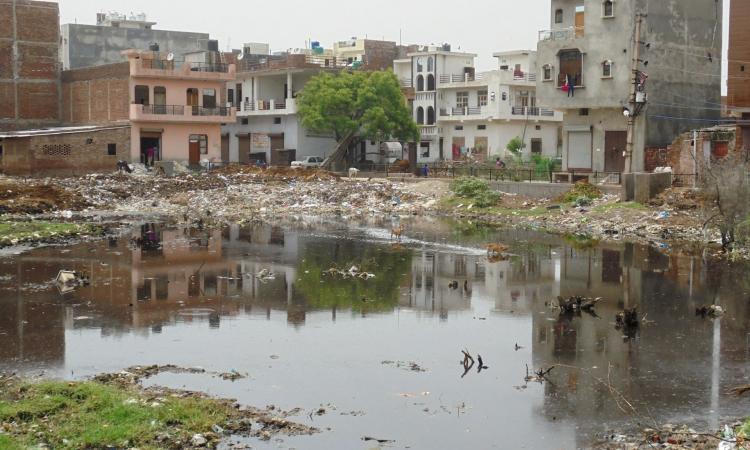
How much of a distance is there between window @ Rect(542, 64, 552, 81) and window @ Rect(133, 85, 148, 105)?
24585 mm

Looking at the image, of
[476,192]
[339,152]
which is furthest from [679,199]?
[339,152]

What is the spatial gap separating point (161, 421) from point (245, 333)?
6200 millimetres

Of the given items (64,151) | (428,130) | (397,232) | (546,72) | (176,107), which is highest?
(546,72)

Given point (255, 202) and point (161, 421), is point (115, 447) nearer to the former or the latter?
point (161, 421)

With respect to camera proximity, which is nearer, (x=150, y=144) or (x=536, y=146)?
(x=150, y=144)

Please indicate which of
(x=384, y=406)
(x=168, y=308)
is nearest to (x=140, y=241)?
(x=168, y=308)

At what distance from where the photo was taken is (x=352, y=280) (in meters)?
24.3

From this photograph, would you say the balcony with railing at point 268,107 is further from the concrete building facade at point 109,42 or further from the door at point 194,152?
the door at point 194,152

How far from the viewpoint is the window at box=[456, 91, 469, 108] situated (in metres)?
74.6

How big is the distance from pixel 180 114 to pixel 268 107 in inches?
474

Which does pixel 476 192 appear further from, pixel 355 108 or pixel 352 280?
pixel 352 280

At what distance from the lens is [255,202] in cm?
4716

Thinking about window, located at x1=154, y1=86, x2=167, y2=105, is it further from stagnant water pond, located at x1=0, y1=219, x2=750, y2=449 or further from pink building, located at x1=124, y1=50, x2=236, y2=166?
stagnant water pond, located at x1=0, y1=219, x2=750, y2=449

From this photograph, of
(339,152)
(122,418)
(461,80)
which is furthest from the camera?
(461,80)
